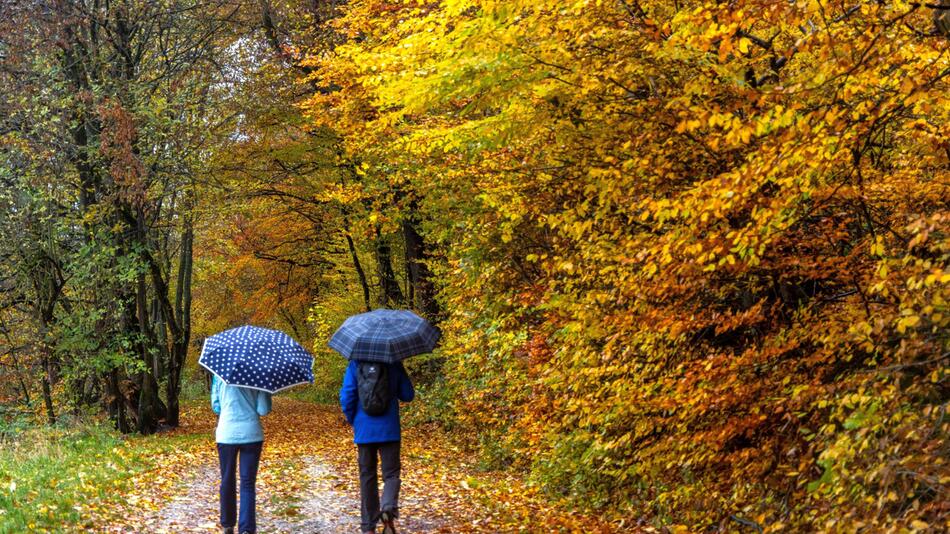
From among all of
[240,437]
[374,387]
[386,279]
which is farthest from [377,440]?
[386,279]

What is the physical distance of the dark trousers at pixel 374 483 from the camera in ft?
23.9

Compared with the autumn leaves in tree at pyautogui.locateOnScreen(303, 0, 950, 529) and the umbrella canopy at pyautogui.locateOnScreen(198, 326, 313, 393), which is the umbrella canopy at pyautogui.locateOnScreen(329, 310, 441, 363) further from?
the autumn leaves in tree at pyautogui.locateOnScreen(303, 0, 950, 529)

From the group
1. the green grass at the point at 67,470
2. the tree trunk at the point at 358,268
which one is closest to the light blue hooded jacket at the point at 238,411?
the green grass at the point at 67,470

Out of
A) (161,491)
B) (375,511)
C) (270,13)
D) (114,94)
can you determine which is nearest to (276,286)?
(270,13)

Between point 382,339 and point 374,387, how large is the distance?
436 millimetres

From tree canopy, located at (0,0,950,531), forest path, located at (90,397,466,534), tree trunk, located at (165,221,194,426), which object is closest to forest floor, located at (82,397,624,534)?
forest path, located at (90,397,466,534)

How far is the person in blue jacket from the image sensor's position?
23.5 ft

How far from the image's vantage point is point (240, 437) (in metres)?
6.98

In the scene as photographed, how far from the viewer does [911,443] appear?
5.43 m

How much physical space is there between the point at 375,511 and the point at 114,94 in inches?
458

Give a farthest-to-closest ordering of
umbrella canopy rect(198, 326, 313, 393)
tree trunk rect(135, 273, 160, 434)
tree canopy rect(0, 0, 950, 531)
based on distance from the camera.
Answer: tree trunk rect(135, 273, 160, 434) < umbrella canopy rect(198, 326, 313, 393) < tree canopy rect(0, 0, 950, 531)

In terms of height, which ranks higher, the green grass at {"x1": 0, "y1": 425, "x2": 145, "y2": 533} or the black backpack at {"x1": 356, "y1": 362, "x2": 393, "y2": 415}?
the black backpack at {"x1": 356, "y1": 362, "x2": 393, "y2": 415}

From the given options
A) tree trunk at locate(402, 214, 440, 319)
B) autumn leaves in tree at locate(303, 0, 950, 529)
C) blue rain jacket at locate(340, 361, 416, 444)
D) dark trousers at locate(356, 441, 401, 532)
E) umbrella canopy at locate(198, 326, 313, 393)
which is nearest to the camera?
autumn leaves in tree at locate(303, 0, 950, 529)

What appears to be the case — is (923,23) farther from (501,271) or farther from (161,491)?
(161,491)
